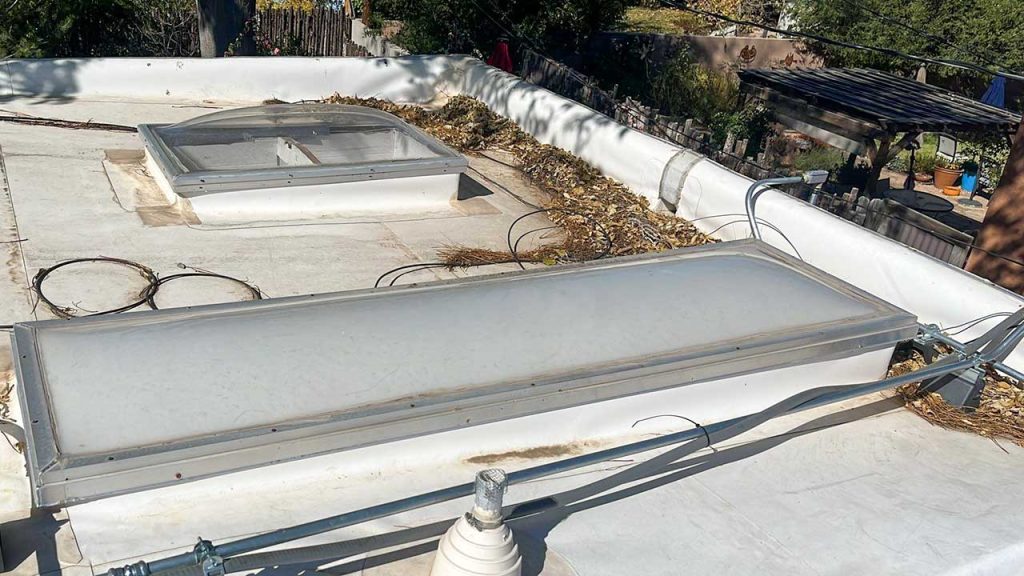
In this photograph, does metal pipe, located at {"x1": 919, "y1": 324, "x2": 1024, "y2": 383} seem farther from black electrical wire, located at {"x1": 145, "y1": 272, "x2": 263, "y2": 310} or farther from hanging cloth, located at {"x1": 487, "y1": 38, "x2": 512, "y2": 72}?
hanging cloth, located at {"x1": 487, "y1": 38, "x2": 512, "y2": 72}

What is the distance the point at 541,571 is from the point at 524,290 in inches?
71.7

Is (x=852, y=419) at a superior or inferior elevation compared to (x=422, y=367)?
inferior

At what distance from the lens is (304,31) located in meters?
18.9

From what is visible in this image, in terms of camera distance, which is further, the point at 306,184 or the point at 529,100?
the point at 529,100

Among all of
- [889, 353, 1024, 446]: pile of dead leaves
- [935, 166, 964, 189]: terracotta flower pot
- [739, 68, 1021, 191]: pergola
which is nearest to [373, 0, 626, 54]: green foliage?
[739, 68, 1021, 191]: pergola

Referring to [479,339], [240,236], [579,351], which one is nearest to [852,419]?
[579,351]

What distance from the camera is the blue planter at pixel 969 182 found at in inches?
790

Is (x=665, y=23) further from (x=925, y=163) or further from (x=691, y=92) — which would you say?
(x=925, y=163)

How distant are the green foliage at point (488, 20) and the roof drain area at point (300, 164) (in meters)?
8.30

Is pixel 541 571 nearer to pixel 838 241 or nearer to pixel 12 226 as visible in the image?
pixel 838 241

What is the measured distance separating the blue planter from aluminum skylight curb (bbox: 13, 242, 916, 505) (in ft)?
55.3

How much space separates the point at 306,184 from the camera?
768 centimetres

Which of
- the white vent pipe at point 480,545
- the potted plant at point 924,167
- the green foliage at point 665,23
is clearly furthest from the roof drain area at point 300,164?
the green foliage at point 665,23

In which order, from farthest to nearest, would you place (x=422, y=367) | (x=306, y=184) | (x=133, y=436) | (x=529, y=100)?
(x=529, y=100), (x=306, y=184), (x=422, y=367), (x=133, y=436)
